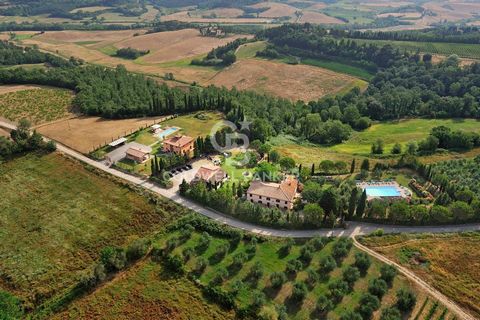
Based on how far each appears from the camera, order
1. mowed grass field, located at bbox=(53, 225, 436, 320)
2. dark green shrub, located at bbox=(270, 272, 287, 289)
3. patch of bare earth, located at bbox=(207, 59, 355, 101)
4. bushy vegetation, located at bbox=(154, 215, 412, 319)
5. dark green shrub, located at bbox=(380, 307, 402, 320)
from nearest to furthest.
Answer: dark green shrub, located at bbox=(380, 307, 402, 320) → bushy vegetation, located at bbox=(154, 215, 412, 319) → mowed grass field, located at bbox=(53, 225, 436, 320) → dark green shrub, located at bbox=(270, 272, 287, 289) → patch of bare earth, located at bbox=(207, 59, 355, 101)

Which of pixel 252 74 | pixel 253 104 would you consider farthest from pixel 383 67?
pixel 253 104

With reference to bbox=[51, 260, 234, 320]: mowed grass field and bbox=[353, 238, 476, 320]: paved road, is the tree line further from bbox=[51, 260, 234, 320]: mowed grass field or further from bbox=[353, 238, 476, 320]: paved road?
bbox=[51, 260, 234, 320]: mowed grass field

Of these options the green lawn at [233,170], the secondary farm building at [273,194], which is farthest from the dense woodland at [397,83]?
the secondary farm building at [273,194]

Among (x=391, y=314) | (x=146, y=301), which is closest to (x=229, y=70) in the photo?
(x=146, y=301)

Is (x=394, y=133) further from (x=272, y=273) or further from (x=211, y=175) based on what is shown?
(x=272, y=273)

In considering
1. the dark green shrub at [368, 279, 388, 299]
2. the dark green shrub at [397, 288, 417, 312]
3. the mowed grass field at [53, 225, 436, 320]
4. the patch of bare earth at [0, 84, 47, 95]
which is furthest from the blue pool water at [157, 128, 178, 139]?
the dark green shrub at [397, 288, 417, 312]

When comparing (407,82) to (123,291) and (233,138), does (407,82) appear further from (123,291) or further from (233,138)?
(123,291)
